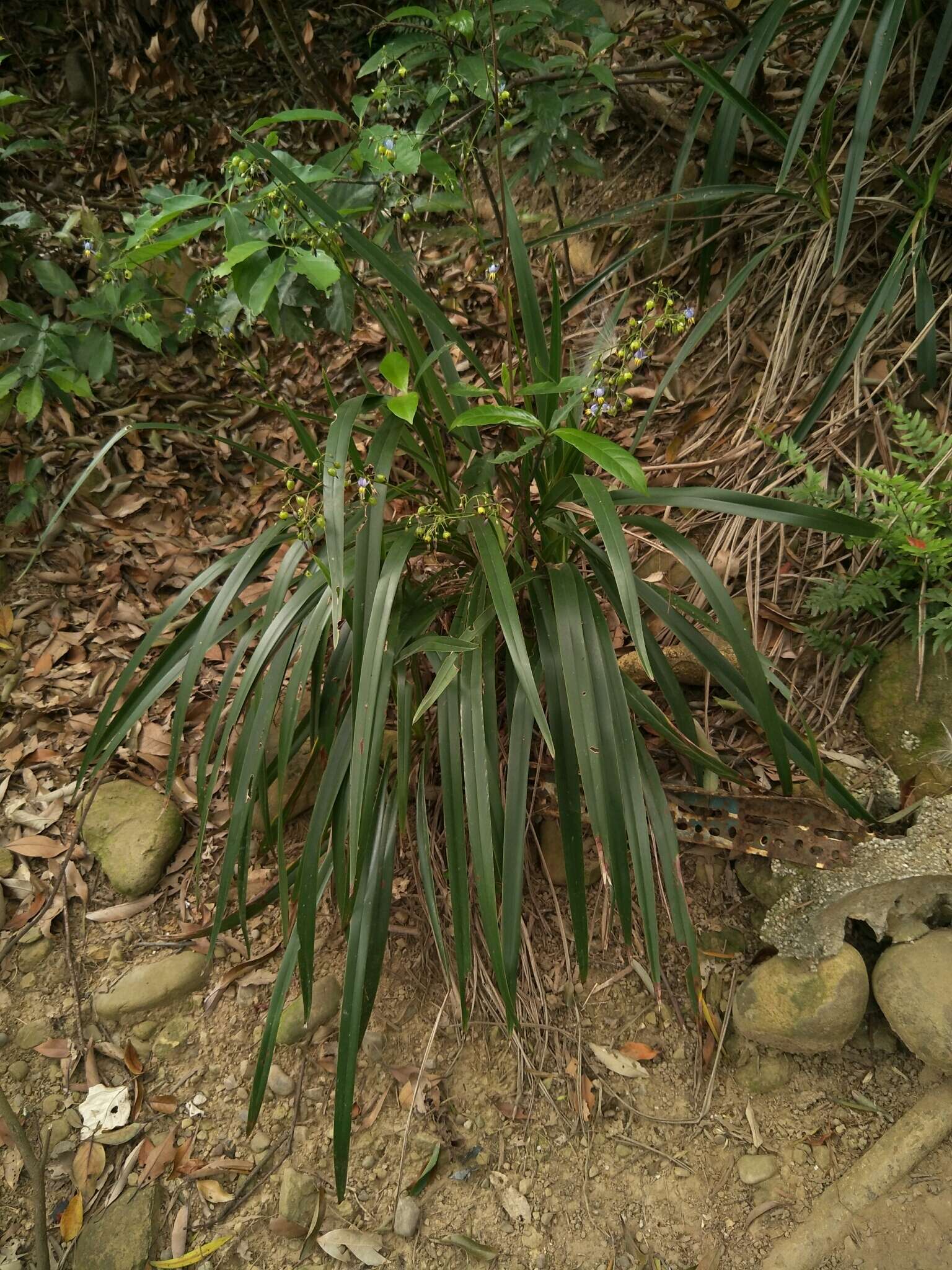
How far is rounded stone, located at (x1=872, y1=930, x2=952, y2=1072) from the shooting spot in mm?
1170

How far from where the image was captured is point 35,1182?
1.26 metres

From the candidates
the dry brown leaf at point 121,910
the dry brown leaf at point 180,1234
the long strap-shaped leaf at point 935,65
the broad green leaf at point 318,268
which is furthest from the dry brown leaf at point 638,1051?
the long strap-shaped leaf at point 935,65

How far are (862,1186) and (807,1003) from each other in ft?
0.82

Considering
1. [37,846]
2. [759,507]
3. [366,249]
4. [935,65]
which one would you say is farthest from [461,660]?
[935,65]

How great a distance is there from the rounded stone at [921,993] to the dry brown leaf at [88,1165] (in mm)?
1305

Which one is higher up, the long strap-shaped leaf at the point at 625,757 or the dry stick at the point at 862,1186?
the long strap-shaped leaf at the point at 625,757

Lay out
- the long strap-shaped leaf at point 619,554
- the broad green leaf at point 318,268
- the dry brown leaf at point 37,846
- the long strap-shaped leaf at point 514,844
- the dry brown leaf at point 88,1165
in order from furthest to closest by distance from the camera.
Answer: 1. the dry brown leaf at point 37,846
2. the dry brown leaf at point 88,1165
3. the broad green leaf at point 318,268
4. the long strap-shaped leaf at point 514,844
5. the long strap-shaped leaf at point 619,554

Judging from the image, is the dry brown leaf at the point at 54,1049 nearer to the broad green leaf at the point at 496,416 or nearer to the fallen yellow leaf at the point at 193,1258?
the fallen yellow leaf at the point at 193,1258

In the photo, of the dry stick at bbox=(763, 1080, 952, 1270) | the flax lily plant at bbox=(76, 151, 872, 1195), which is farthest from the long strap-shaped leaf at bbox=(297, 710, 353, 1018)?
the dry stick at bbox=(763, 1080, 952, 1270)

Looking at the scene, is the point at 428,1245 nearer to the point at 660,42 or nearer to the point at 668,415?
the point at 668,415

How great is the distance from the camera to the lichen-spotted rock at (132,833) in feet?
5.34

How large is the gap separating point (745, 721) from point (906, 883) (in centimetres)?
38

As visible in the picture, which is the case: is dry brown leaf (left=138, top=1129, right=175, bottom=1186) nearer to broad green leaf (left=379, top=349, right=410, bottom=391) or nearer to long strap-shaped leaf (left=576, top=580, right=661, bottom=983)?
long strap-shaped leaf (left=576, top=580, right=661, bottom=983)

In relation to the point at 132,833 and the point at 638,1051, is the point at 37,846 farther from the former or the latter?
the point at 638,1051
